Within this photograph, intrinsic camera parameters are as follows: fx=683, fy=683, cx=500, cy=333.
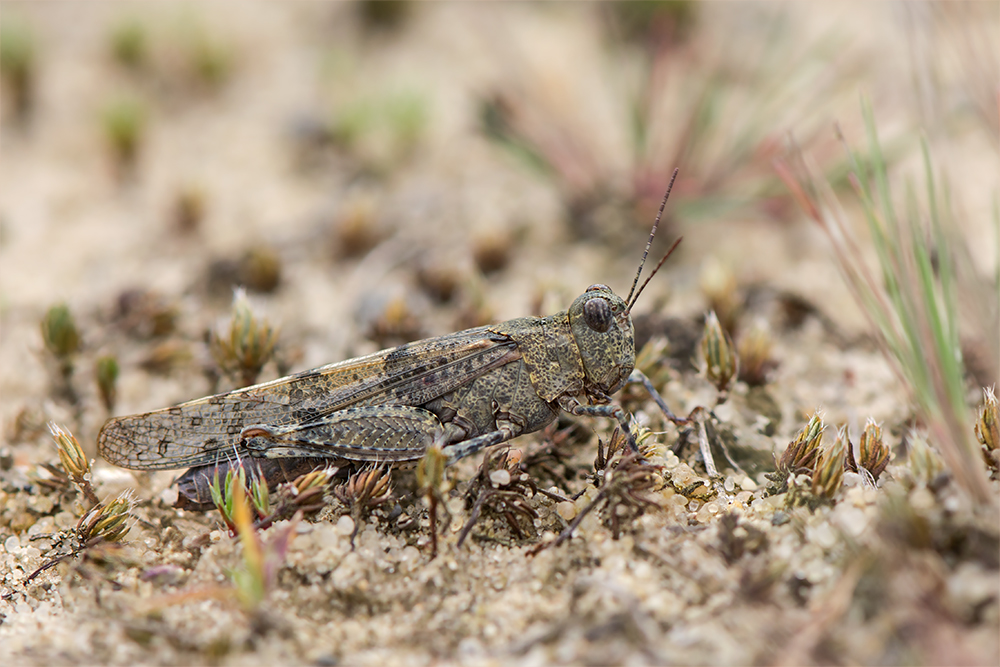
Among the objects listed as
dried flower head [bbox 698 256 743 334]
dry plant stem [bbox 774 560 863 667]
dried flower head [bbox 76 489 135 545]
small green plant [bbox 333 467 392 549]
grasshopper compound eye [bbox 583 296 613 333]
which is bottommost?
dry plant stem [bbox 774 560 863 667]

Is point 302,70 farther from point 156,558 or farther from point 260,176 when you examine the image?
point 156,558

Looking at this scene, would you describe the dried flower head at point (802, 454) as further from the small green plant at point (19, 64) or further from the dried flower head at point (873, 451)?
the small green plant at point (19, 64)

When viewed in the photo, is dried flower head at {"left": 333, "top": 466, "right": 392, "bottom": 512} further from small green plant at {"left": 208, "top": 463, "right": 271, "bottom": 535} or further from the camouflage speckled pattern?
small green plant at {"left": 208, "top": 463, "right": 271, "bottom": 535}

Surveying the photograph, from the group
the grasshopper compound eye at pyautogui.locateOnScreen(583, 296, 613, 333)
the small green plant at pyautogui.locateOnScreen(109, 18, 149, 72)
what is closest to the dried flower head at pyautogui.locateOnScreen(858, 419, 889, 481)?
the grasshopper compound eye at pyautogui.locateOnScreen(583, 296, 613, 333)

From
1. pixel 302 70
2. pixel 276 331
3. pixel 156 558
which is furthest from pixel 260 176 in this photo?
pixel 156 558

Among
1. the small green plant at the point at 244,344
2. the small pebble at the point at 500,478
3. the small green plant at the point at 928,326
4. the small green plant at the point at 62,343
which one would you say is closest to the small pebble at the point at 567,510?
the small pebble at the point at 500,478

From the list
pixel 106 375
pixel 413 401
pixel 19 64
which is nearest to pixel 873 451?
pixel 413 401

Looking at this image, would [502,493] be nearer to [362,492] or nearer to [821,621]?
[362,492]
